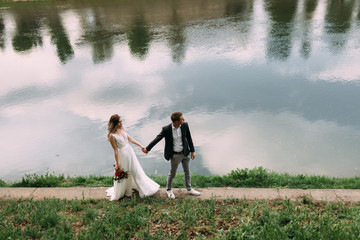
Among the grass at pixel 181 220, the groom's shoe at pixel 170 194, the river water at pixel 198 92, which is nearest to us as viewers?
the grass at pixel 181 220

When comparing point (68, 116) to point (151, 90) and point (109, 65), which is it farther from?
point (109, 65)

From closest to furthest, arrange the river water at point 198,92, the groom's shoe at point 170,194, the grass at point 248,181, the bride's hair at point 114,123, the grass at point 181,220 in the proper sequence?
1. the grass at point 181,220
2. the bride's hair at point 114,123
3. the groom's shoe at point 170,194
4. the grass at point 248,181
5. the river water at point 198,92

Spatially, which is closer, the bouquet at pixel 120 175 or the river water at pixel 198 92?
the bouquet at pixel 120 175

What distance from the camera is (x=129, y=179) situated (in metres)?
6.64

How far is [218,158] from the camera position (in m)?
9.53

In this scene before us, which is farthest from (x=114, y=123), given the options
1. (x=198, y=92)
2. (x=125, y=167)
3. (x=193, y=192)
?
(x=198, y=92)

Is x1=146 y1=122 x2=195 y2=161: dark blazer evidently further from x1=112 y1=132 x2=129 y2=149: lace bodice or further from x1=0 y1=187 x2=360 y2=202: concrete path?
x1=0 y1=187 x2=360 y2=202: concrete path

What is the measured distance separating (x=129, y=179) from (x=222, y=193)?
1.99 meters

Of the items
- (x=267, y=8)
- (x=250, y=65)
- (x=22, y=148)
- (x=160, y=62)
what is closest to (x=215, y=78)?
(x=250, y=65)

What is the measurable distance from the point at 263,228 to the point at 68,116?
9.97m

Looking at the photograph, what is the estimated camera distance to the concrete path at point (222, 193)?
6.28m

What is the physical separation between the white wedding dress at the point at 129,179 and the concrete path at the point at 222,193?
0.26 meters

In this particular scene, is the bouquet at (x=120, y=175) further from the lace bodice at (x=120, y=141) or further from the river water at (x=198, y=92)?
the river water at (x=198, y=92)

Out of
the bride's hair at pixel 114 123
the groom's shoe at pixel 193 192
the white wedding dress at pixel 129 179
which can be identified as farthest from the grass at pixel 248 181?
the bride's hair at pixel 114 123
